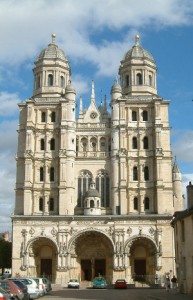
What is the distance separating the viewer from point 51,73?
66750 mm

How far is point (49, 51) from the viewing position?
6825cm

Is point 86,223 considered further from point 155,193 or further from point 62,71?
point 62,71

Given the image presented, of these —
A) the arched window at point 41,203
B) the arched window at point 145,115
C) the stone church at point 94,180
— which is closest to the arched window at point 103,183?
the stone church at point 94,180

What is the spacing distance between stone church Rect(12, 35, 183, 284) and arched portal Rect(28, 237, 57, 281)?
0.12 meters

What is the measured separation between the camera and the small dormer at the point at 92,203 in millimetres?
59188

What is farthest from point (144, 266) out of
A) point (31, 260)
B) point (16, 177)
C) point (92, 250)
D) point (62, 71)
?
point (62, 71)

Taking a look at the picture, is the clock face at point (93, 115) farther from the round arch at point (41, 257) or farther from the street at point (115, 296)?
the street at point (115, 296)

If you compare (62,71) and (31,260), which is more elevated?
(62,71)

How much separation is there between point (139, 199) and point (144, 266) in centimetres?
796

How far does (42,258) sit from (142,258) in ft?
39.3

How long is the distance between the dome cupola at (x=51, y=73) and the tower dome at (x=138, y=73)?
7.89 metres

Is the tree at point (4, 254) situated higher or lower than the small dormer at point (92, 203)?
lower

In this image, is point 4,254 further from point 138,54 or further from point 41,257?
point 138,54

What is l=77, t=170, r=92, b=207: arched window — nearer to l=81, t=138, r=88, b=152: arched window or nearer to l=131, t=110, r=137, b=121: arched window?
l=81, t=138, r=88, b=152: arched window
